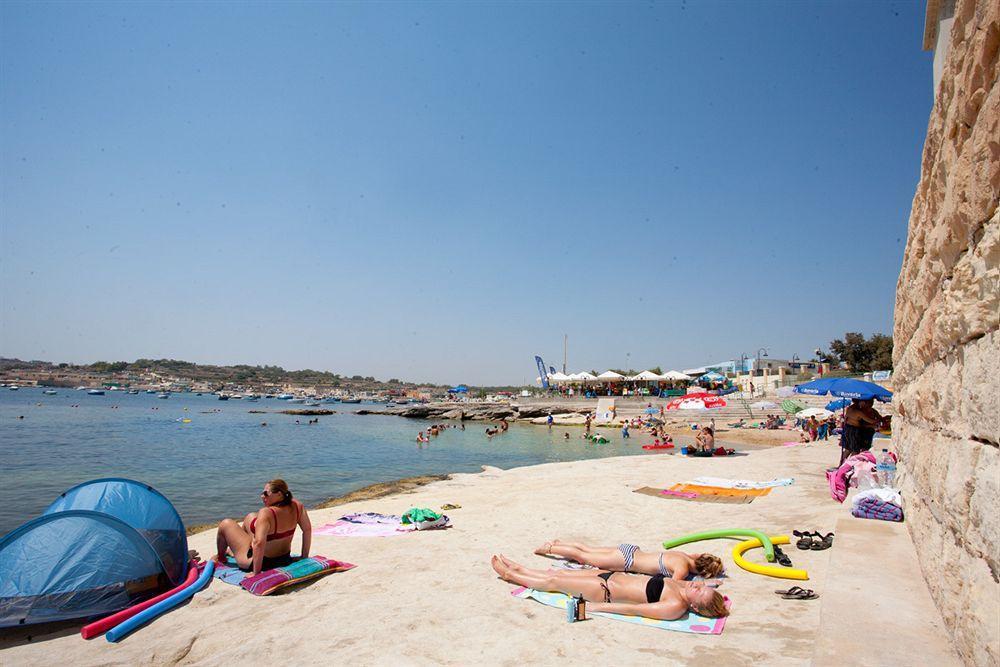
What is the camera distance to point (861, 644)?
2.63m

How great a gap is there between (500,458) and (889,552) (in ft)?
72.3

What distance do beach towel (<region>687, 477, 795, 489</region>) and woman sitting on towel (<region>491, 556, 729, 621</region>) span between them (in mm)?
6255

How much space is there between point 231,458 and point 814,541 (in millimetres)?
24761

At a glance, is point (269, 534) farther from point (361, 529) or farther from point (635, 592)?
point (635, 592)

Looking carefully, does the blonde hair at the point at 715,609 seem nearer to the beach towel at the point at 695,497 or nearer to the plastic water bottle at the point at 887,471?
the plastic water bottle at the point at 887,471

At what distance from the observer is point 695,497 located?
9.55 metres

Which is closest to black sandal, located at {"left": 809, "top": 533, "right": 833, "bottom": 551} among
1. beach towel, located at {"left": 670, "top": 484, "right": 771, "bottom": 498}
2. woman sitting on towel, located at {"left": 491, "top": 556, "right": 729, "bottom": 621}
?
woman sitting on towel, located at {"left": 491, "top": 556, "right": 729, "bottom": 621}

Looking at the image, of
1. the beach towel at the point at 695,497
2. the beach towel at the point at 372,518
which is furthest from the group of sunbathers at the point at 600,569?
the beach towel at the point at 695,497

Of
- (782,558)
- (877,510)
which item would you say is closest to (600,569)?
(782,558)

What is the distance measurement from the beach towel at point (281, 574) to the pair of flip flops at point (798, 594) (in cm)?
467

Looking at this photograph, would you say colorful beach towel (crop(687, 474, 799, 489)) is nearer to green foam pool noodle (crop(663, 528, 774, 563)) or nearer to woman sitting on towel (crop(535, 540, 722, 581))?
green foam pool noodle (crop(663, 528, 774, 563))

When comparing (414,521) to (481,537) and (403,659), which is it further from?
(403,659)

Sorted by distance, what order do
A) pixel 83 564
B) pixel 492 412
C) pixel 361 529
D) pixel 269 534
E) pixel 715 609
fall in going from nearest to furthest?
pixel 715 609, pixel 83 564, pixel 269 534, pixel 361 529, pixel 492 412

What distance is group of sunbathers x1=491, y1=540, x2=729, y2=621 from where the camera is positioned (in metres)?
4.30
